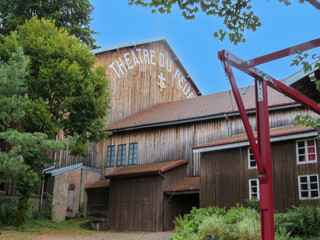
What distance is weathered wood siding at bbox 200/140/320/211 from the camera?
17.7 m

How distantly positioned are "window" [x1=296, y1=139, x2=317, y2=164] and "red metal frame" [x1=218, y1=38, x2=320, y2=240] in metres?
7.79

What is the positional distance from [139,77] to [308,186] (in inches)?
818

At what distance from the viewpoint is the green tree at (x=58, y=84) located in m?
20.8

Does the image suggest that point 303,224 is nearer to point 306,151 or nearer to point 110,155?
point 306,151

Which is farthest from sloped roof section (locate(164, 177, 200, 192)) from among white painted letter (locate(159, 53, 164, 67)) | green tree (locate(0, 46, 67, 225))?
white painted letter (locate(159, 53, 164, 67))

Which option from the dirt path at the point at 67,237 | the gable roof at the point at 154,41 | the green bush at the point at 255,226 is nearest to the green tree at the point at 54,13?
the gable roof at the point at 154,41

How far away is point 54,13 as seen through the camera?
104 feet

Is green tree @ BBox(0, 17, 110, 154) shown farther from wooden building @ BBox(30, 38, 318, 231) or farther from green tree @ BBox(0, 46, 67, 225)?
wooden building @ BBox(30, 38, 318, 231)

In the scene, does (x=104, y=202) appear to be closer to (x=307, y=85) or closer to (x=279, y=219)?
(x=279, y=219)

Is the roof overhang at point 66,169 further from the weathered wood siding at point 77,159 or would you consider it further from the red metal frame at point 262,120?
the red metal frame at point 262,120

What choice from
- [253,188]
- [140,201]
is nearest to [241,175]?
[253,188]

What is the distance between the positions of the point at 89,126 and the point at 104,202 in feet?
26.0

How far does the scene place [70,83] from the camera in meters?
21.1

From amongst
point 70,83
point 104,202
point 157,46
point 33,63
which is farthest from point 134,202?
point 157,46
